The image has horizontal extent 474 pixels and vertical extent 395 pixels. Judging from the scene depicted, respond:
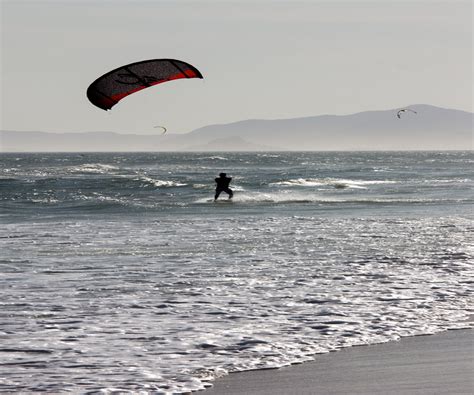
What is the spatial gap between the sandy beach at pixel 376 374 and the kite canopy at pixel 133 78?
7864mm

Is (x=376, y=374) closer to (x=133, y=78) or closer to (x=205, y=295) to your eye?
(x=205, y=295)

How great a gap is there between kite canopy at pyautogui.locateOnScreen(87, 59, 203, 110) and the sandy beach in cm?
786

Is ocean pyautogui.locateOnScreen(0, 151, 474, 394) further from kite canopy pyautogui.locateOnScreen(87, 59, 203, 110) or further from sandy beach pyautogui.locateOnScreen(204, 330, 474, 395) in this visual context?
kite canopy pyautogui.locateOnScreen(87, 59, 203, 110)

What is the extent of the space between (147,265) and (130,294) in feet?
8.42

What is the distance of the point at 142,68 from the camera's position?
1498 centimetres

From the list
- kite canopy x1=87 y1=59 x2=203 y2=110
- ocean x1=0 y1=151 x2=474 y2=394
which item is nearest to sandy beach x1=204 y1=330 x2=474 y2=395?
ocean x1=0 y1=151 x2=474 y2=394

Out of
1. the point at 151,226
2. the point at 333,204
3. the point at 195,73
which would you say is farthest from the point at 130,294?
the point at 333,204

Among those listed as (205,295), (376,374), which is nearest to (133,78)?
(205,295)

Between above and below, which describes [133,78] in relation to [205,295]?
above

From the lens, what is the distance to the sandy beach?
6020mm

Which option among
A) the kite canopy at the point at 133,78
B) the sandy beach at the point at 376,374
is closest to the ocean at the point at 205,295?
the sandy beach at the point at 376,374

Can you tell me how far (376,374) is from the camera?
6.42m

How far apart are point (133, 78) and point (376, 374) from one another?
10.0 metres

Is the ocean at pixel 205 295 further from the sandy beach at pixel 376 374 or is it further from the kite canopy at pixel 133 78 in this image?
the kite canopy at pixel 133 78
